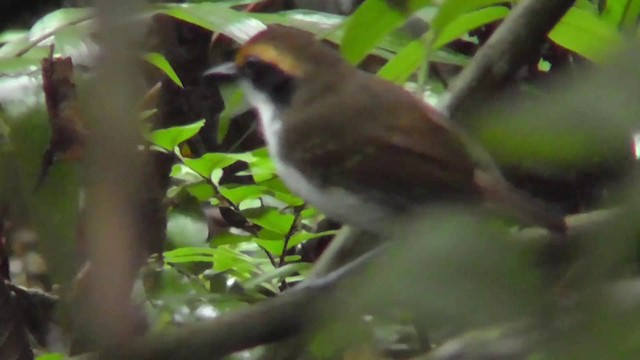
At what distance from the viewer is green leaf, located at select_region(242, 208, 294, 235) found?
1.65m

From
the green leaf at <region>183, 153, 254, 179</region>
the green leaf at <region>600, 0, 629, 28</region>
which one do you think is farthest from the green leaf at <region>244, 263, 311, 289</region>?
the green leaf at <region>600, 0, 629, 28</region>

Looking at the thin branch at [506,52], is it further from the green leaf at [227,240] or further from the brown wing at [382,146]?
the green leaf at [227,240]

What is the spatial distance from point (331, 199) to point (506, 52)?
342 mm

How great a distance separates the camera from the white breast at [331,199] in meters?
1.48

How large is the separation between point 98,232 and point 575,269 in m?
0.25

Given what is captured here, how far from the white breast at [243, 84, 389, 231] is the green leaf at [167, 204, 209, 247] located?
0.68 ft

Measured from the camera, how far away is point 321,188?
156 cm

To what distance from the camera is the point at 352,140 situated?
5.06 feet

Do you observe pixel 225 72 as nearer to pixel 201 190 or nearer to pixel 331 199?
pixel 201 190

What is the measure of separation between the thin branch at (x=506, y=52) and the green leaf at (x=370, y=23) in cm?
18

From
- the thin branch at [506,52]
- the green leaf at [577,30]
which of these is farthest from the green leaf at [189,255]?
the green leaf at [577,30]

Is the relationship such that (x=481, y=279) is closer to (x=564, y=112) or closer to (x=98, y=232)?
(x=564, y=112)

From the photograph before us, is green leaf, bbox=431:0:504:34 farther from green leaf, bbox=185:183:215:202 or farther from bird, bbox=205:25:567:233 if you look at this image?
green leaf, bbox=185:183:215:202

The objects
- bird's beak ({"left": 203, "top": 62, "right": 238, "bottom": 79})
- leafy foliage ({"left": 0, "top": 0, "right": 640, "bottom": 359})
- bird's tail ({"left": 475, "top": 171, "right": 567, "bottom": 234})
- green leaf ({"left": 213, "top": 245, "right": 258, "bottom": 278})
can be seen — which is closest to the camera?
leafy foliage ({"left": 0, "top": 0, "right": 640, "bottom": 359})
